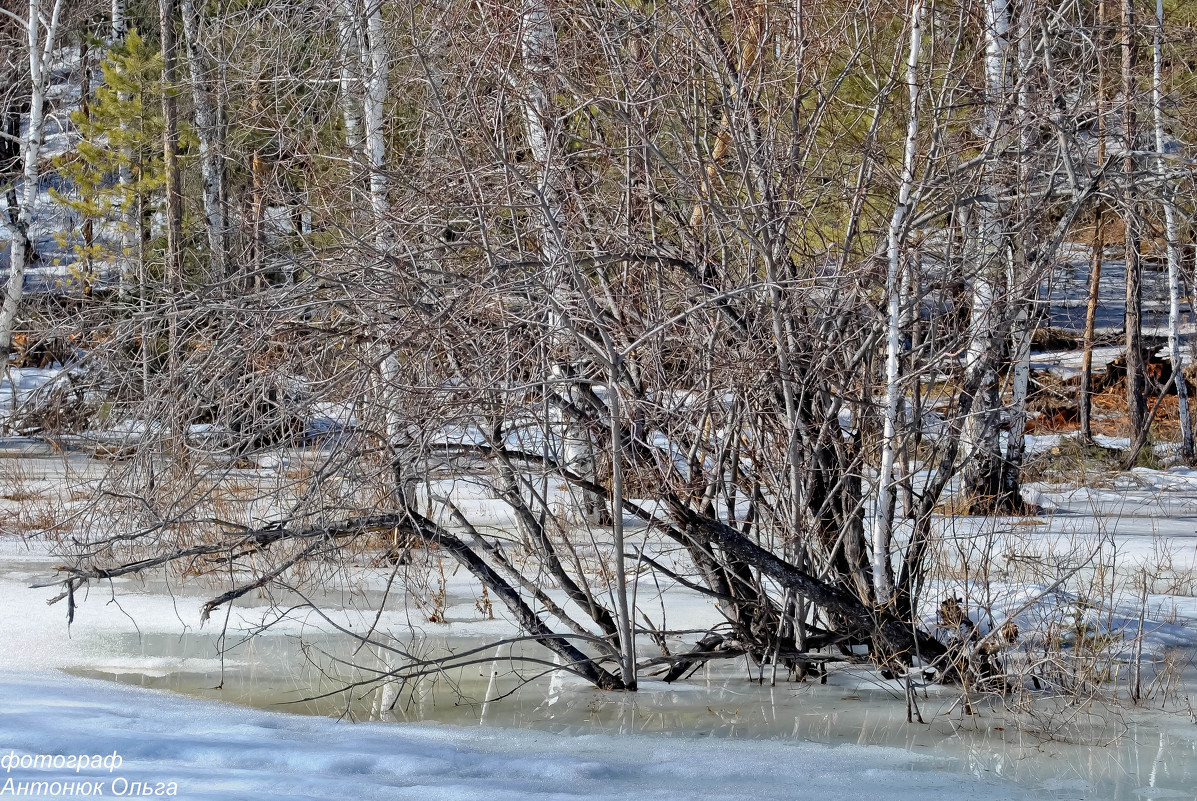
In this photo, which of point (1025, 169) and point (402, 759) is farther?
point (1025, 169)

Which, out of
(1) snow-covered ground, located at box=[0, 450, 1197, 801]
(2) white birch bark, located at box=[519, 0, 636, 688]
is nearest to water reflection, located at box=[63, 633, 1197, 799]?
(1) snow-covered ground, located at box=[0, 450, 1197, 801]

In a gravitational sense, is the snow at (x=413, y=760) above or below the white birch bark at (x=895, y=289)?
below

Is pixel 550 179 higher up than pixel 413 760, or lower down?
higher up

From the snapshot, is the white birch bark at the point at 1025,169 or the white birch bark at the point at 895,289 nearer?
the white birch bark at the point at 895,289

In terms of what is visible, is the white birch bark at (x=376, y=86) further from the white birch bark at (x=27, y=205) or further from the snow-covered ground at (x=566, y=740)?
the white birch bark at (x=27, y=205)

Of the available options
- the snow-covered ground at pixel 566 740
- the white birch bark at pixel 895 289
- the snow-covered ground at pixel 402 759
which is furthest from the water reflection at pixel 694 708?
the white birch bark at pixel 895 289

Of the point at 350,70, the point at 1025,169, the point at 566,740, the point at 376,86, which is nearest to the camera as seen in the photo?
the point at 566,740

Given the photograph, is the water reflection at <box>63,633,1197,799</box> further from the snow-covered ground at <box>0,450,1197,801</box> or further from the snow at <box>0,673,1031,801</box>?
the snow at <box>0,673,1031,801</box>

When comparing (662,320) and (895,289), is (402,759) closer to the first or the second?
(662,320)

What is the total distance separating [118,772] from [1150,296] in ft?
62.5

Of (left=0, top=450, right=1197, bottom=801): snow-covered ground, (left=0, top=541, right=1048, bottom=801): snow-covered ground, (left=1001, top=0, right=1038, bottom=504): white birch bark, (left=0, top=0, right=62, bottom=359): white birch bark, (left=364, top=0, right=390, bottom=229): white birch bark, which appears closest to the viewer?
(left=0, top=541, right=1048, bottom=801): snow-covered ground

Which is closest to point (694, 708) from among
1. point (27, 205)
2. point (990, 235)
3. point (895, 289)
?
point (895, 289)

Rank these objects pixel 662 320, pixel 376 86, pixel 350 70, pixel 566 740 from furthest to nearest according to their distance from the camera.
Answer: pixel 376 86, pixel 350 70, pixel 662 320, pixel 566 740

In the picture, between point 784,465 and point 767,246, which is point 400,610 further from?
point 767,246
